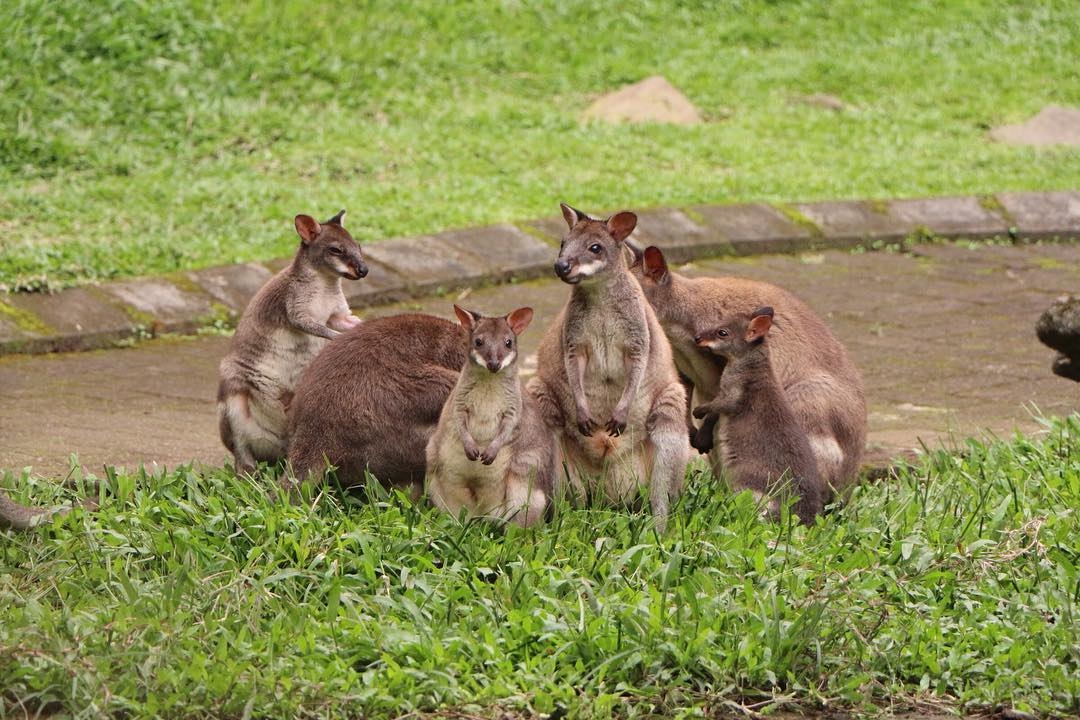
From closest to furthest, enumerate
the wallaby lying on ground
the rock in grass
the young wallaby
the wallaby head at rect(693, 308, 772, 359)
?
the wallaby lying on ground
the young wallaby
the wallaby head at rect(693, 308, 772, 359)
the rock in grass

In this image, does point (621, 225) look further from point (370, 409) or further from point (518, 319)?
point (370, 409)

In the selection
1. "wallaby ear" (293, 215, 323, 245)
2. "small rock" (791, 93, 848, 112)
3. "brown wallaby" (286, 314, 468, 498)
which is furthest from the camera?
"small rock" (791, 93, 848, 112)

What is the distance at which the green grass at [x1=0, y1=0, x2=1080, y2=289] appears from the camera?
1026cm

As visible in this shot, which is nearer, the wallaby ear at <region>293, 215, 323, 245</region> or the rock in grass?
the wallaby ear at <region>293, 215, 323, 245</region>

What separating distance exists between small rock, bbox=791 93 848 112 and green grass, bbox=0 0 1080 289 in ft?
0.42

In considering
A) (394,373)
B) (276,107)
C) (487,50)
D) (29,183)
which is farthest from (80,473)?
(487,50)

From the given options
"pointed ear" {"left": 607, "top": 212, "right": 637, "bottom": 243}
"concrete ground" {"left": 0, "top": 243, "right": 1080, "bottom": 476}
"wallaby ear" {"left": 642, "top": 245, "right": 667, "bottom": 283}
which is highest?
"pointed ear" {"left": 607, "top": 212, "right": 637, "bottom": 243}

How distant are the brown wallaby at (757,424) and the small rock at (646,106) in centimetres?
741

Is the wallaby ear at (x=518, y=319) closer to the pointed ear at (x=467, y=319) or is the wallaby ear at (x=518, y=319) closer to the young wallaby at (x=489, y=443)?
the young wallaby at (x=489, y=443)

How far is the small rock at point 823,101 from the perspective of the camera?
549 inches

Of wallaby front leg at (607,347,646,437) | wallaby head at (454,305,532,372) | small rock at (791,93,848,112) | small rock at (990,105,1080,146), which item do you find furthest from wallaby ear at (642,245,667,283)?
small rock at (990,105,1080,146)

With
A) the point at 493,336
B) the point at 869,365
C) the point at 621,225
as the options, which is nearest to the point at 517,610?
the point at 493,336

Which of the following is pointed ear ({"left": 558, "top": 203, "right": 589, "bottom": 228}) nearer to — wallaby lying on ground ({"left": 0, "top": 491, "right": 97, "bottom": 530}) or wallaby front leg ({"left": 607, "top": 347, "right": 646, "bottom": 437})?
wallaby front leg ({"left": 607, "top": 347, "right": 646, "bottom": 437})

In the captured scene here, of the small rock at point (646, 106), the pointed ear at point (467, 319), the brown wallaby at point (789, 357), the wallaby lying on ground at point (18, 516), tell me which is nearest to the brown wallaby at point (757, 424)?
the brown wallaby at point (789, 357)
